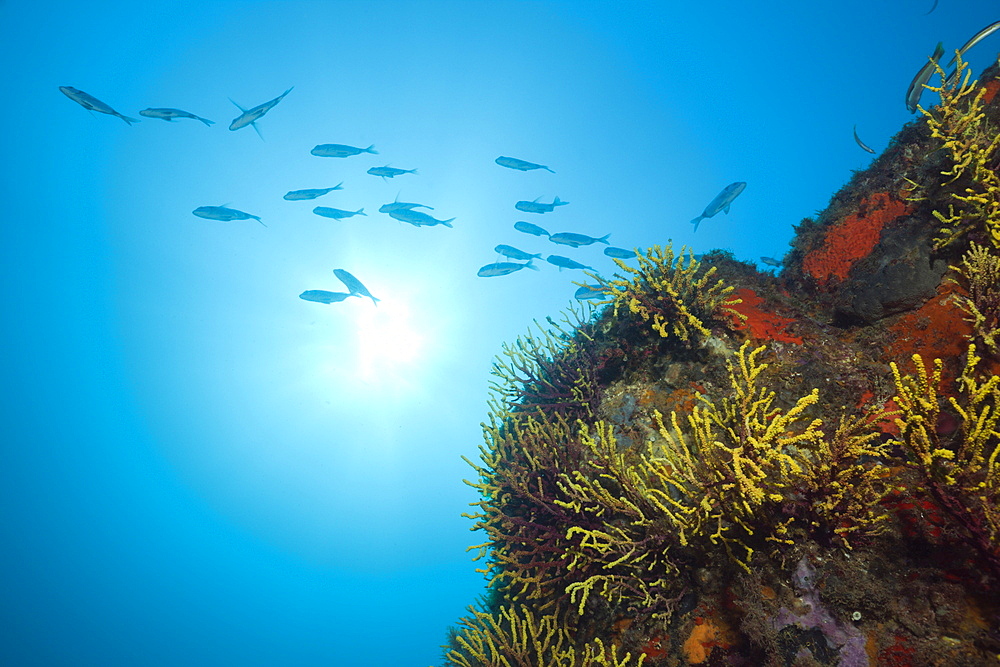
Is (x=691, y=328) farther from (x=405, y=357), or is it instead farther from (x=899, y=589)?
(x=405, y=357)

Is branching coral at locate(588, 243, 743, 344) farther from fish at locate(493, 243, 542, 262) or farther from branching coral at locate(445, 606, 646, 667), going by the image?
fish at locate(493, 243, 542, 262)

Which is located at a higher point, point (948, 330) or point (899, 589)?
point (948, 330)

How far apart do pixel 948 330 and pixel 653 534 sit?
117 inches

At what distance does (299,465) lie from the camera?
226 feet

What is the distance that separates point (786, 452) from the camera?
9.30 ft

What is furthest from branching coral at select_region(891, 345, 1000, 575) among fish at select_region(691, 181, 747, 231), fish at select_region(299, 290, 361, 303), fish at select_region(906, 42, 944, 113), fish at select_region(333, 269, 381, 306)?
fish at select_region(299, 290, 361, 303)

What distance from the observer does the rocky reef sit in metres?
1.93

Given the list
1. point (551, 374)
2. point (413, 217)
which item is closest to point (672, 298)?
point (551, 374)

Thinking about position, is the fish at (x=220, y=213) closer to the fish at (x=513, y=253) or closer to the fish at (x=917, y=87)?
the fish at (x=513, y=253)

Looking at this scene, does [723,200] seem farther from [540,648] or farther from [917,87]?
[540,648]

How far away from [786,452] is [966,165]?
3139 millimetres

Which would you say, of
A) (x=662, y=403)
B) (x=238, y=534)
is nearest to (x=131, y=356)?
(x=238, y=534)

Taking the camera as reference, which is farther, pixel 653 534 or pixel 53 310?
pixel 53 310

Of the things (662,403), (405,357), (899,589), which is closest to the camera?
(899,589)
